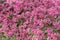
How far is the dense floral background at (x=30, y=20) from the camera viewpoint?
483cm

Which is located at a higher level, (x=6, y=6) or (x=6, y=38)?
(x=6, y=6)

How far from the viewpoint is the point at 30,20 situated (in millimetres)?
5129

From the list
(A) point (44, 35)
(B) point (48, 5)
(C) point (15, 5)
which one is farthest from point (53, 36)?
(C) point (15, 5)

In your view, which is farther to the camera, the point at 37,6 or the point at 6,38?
the point at 37,6

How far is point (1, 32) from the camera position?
197 inches

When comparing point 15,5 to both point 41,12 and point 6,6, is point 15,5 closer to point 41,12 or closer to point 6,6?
point 6,6

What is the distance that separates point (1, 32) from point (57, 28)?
143 cm

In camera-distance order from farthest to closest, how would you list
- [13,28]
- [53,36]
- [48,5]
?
[48,5] → [13,28] → [53,36]

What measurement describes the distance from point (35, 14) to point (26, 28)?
0.47 m

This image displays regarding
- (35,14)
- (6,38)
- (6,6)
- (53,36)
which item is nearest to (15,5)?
(6,6)

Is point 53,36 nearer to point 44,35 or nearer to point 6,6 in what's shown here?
point 44,35

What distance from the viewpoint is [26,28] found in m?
5.02

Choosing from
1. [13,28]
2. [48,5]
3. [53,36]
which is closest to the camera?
[53,36]

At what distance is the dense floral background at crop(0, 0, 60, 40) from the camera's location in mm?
4832
